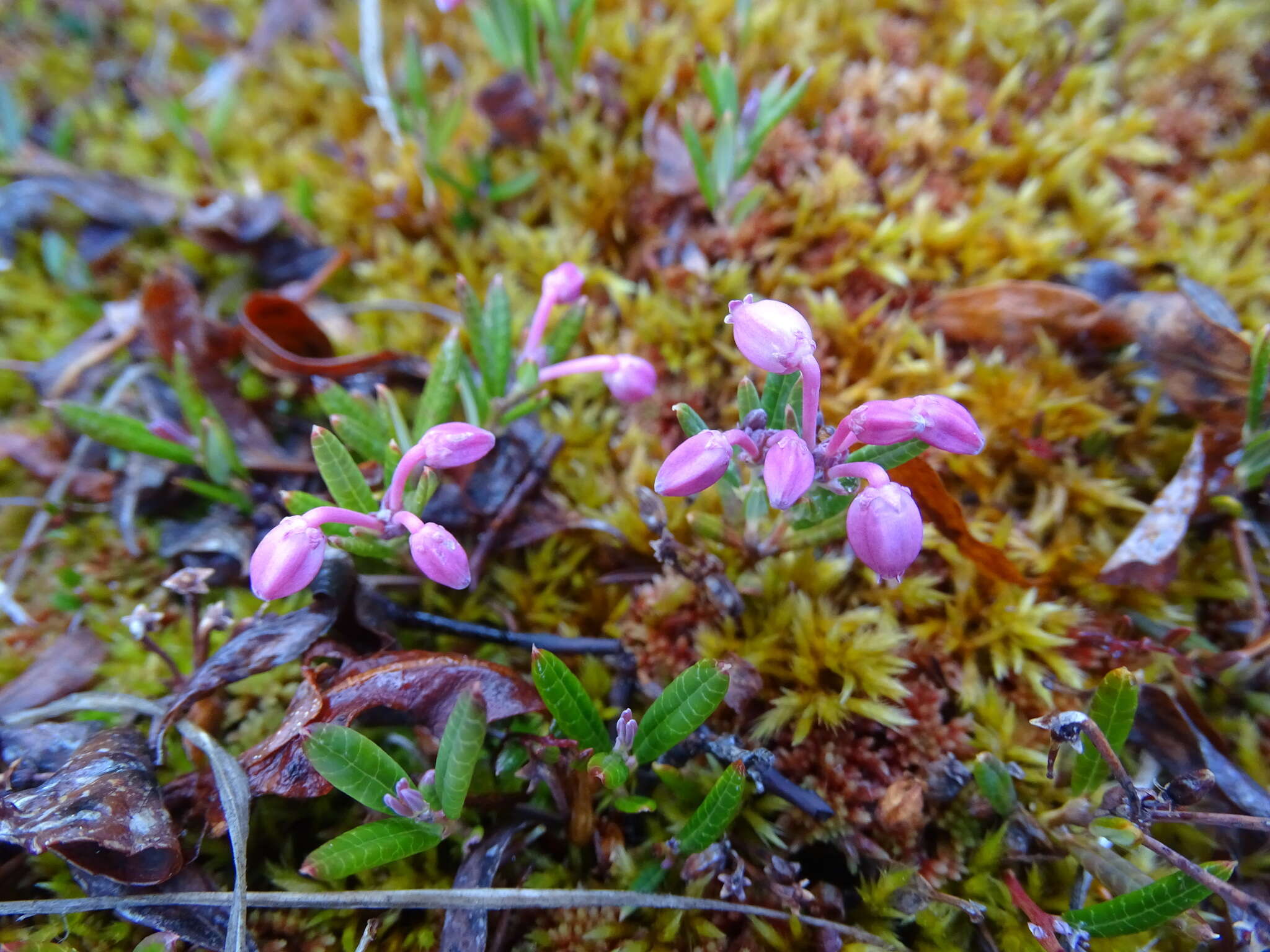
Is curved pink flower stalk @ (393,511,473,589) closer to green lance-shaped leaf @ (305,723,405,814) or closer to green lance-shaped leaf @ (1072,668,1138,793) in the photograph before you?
green lance-shaped leaf @ (305,723,405,814)

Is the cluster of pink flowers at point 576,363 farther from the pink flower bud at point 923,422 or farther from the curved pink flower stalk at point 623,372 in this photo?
the pink flower bud at point 923,422

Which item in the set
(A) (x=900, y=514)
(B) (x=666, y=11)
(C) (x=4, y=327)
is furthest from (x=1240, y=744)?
(C) (x=4, y=327)

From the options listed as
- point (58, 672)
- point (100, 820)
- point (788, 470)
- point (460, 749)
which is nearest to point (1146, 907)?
point (788, 470)

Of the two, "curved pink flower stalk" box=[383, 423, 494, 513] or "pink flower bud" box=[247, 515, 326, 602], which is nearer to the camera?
"pink flower bud" box=[247, 515, 326, 602]

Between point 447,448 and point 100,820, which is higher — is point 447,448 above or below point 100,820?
above

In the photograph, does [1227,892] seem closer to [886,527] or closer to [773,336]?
[886,527]

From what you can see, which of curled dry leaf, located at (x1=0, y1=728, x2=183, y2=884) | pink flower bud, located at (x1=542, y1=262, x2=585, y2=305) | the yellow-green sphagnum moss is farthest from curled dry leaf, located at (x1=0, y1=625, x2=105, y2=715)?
pink flower bud, located at (x1=542, y1=262, x2=585, y2=305)
